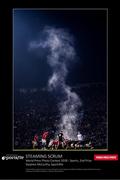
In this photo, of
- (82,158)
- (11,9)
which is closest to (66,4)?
(11,9)

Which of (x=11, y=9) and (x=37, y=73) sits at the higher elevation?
(x=11, y=9)

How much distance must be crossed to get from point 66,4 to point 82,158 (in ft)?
5.45

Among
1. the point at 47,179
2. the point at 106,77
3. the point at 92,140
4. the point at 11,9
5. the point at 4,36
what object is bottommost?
the point at 47,179

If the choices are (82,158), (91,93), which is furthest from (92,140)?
(91,93)

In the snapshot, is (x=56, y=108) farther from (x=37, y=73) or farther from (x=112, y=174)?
(x=112, y=174)

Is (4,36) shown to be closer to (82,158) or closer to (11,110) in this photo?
(11,110)

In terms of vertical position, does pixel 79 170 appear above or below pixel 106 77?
below

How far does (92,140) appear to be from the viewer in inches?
182

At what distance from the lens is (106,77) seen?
4648 millimetres

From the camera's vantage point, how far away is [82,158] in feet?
15.1

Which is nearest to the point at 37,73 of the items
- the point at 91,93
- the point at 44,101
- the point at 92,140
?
the point at 44,101

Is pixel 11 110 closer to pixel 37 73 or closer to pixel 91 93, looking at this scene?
pixel 37 73

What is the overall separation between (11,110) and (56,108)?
483 millimetres

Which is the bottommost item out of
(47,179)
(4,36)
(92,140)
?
(47,179)
